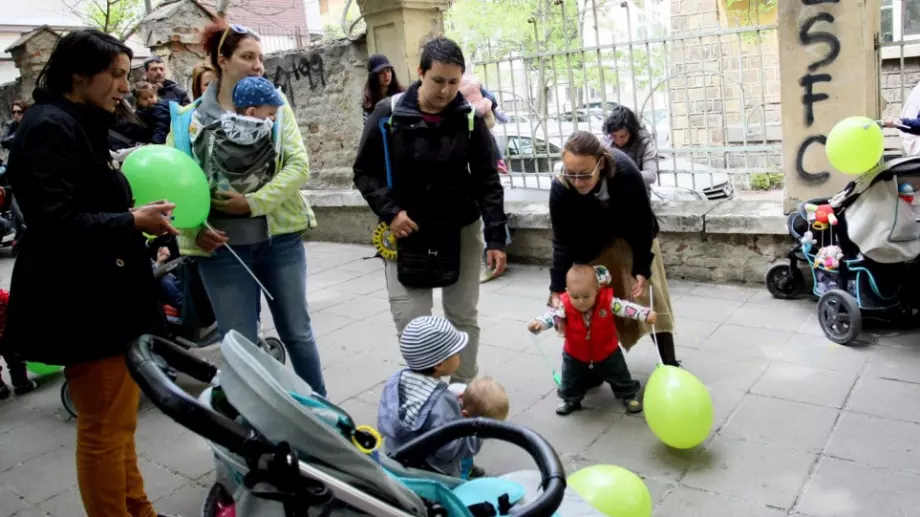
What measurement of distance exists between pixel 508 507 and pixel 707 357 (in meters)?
2.75

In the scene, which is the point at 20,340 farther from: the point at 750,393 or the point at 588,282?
the point at 750,393

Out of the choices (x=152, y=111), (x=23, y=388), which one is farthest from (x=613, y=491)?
(x=152, y=111)

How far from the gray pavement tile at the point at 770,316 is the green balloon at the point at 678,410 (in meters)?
1.73

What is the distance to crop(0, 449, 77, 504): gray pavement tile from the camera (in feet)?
11.1

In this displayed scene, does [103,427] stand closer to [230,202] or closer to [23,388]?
[230,202]

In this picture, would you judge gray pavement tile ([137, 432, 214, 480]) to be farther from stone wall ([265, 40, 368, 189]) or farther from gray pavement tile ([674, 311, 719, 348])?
stone wall ([265, 40, 368, 189])

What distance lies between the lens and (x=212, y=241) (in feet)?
9.66

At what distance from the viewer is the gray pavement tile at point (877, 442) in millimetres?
3023

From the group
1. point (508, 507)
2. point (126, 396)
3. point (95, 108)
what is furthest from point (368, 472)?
point (95, 108)

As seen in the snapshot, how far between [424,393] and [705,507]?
124 cm

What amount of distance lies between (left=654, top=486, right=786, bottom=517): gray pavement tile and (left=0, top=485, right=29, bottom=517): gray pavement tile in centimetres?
279

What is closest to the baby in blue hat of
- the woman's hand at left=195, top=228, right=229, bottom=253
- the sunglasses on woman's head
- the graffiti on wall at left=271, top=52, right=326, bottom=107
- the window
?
the woman's hand at left=195, top=228, right=229, bottom=253

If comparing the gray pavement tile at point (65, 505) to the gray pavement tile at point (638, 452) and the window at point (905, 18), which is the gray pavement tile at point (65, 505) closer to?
the gray pavement tile at point (638, 452)

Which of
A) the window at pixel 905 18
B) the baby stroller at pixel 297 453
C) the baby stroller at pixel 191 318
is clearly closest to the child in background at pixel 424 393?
the baby stroller at pixel 297 453
